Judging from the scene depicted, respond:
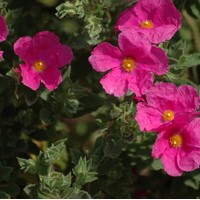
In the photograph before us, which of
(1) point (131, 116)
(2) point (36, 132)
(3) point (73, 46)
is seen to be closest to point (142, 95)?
(1) point (131, 116)

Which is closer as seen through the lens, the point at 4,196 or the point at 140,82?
the point at 140,82

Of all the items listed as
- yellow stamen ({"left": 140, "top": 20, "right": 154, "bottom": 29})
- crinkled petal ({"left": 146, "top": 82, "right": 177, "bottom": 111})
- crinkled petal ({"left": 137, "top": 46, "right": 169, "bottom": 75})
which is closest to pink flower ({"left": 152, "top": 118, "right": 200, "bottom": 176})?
crinkled petal ({"left": 146, "top": 82, "right": 177, "bottom": 111})

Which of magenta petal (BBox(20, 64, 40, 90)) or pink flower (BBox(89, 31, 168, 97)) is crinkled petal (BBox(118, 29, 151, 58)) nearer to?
pink flower (BBox(89, 31, 168, 97))

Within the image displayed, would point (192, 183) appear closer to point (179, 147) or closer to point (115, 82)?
point (179, 147)

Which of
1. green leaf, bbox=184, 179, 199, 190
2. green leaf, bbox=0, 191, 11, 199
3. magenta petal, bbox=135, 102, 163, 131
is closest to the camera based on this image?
magenta petal, bbox=135, 102, 163, 131

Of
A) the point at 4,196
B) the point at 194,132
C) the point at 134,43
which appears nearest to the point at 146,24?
the point at 134,43

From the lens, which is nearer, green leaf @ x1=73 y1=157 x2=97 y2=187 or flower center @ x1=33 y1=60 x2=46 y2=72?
green leaf @ x1=73 y1=157 x2=97 y2=187
